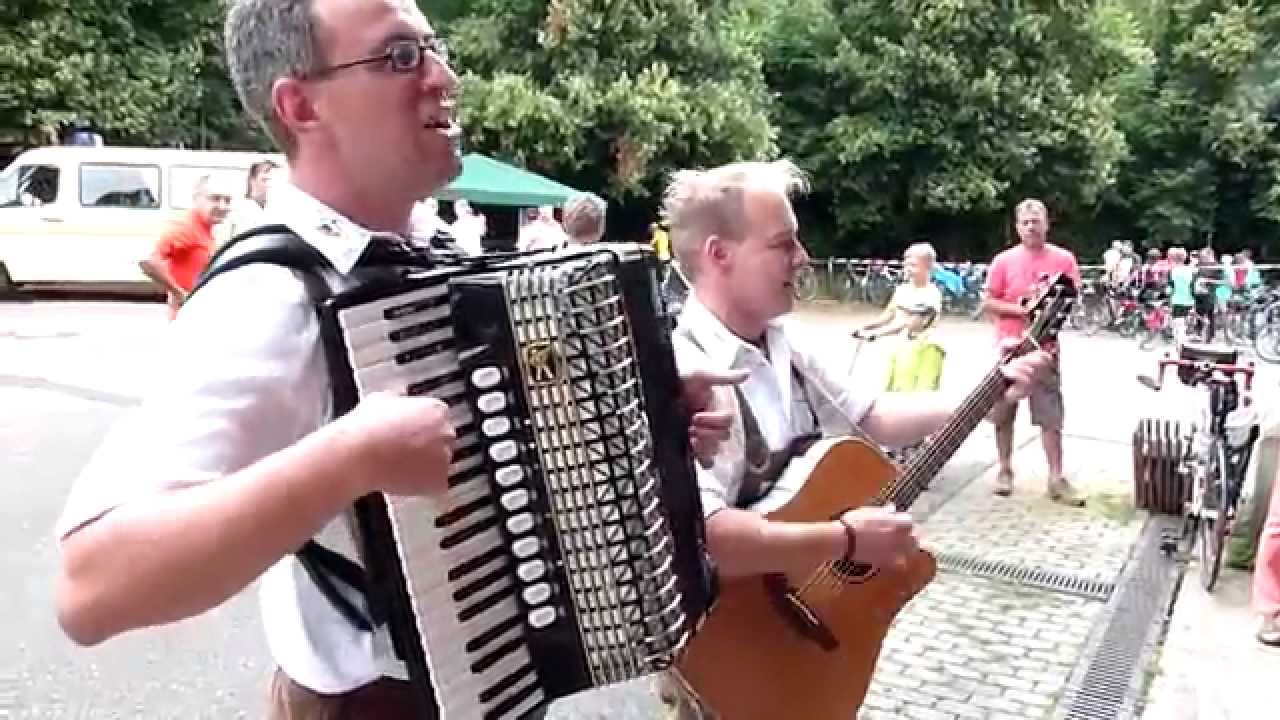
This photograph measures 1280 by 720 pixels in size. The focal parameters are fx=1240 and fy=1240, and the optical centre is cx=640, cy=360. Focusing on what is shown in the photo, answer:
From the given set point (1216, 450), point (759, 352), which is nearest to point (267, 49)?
point (759, 352)

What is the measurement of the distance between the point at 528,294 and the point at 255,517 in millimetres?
401

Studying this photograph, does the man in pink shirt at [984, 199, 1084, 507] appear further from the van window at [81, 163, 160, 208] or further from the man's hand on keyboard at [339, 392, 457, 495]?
the van window at [81, 163, 160, 208]

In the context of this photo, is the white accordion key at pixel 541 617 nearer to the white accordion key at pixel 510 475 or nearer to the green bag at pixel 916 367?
the white accordion key at pixel 510 475

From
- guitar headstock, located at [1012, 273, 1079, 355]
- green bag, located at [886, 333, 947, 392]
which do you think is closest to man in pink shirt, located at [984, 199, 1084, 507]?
green bag, located at [886, 333, 947, 392]

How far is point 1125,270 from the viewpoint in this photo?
834 inches

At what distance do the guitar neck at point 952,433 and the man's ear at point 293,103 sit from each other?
1749 mm

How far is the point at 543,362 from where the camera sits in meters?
1.43

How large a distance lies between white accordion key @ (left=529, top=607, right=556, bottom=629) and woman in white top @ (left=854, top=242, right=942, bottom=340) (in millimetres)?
5771

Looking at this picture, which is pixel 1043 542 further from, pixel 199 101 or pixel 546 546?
pixel 199 101

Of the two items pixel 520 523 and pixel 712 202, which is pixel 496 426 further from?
pixel 712 202

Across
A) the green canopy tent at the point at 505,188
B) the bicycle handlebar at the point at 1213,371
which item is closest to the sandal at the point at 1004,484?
the bicycle handlebar at the point at 1213,371

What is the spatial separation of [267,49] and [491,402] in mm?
513

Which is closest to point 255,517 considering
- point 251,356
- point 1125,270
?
point 251,356

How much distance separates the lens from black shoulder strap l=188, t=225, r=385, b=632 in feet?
4.56
